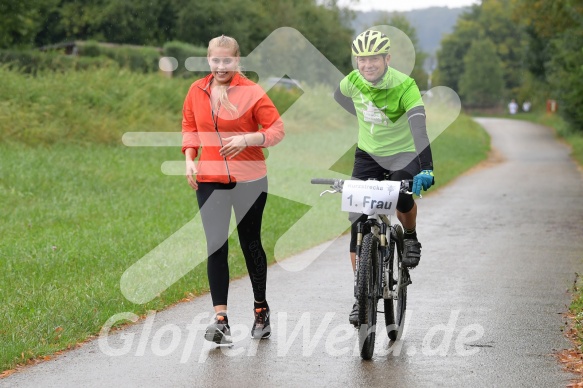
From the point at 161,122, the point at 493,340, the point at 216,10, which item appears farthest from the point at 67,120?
the point at 216,10

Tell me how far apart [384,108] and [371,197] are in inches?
28.8

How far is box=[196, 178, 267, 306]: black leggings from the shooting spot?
279 inches

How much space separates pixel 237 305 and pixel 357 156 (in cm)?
200

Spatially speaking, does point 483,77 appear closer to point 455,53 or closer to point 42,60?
point 455,53

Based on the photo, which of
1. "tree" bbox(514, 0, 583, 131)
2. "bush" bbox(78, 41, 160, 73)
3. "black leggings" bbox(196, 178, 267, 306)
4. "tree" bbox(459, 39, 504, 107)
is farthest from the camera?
"tree" bbox(459, 39, 504, 107)

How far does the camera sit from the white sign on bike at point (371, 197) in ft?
22.3

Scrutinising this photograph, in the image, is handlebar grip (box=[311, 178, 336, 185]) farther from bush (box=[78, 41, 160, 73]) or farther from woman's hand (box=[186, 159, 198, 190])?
bush (box=[78, 41, 160, 73])

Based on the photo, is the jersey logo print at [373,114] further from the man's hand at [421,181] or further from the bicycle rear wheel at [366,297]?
the bicycle rear wheel at [366,297]

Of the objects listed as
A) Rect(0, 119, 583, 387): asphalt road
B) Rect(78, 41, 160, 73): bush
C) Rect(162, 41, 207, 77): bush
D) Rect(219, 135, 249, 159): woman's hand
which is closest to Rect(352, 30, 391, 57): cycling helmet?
Rect(219, 135, 249, 159): woman's hand

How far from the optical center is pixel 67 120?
81.7 feet

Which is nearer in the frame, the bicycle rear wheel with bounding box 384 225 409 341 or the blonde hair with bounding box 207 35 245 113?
the blonde hair with bounding box 207 35 245 113

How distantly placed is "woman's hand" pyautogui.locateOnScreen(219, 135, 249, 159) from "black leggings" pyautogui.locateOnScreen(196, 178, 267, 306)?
0.87 feet

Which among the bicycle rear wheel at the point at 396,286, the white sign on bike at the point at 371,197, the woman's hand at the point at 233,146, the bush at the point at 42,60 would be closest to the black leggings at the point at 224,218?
the woman's hand at the point at 233,146

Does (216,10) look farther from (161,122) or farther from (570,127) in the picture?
(161,122)
